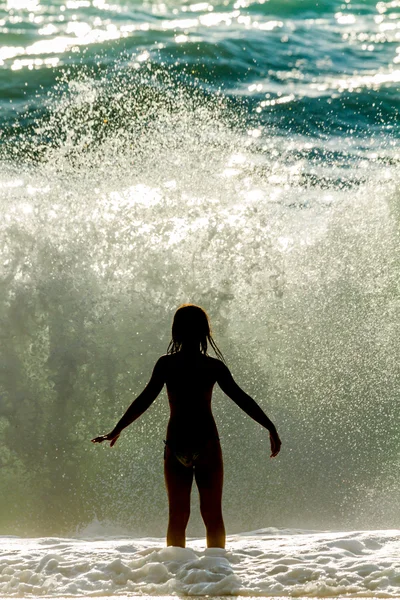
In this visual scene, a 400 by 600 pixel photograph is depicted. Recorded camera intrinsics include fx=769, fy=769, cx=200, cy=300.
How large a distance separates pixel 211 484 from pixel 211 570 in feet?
1.67

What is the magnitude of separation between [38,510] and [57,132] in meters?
5.71

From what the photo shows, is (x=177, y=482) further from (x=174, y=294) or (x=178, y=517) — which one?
(x=174, y=294)

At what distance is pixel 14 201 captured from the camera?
1176 cm

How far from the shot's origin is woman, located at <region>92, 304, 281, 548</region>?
4.63 m

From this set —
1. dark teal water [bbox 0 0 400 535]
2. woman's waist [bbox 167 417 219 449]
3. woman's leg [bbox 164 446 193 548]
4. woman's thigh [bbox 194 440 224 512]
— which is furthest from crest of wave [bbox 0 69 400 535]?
woman's waist [bbox 167 417 219 449]

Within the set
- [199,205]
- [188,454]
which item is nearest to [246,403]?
[188,454]

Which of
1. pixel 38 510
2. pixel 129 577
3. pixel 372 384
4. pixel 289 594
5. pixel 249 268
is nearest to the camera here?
pixel 289 594

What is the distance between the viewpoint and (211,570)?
435cm

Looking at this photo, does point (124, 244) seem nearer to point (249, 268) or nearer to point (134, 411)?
point (249, 268)

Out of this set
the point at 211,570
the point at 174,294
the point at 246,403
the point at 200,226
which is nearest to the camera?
the point at 211,570

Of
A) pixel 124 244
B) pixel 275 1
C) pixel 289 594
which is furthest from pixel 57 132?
pixel 289 594

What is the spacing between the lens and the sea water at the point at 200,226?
1034 cm

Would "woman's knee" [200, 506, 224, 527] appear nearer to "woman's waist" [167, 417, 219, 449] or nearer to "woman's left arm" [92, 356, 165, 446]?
"woman's waist" [167, 417, 219, 449]

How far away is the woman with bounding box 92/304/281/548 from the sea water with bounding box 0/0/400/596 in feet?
16.9
